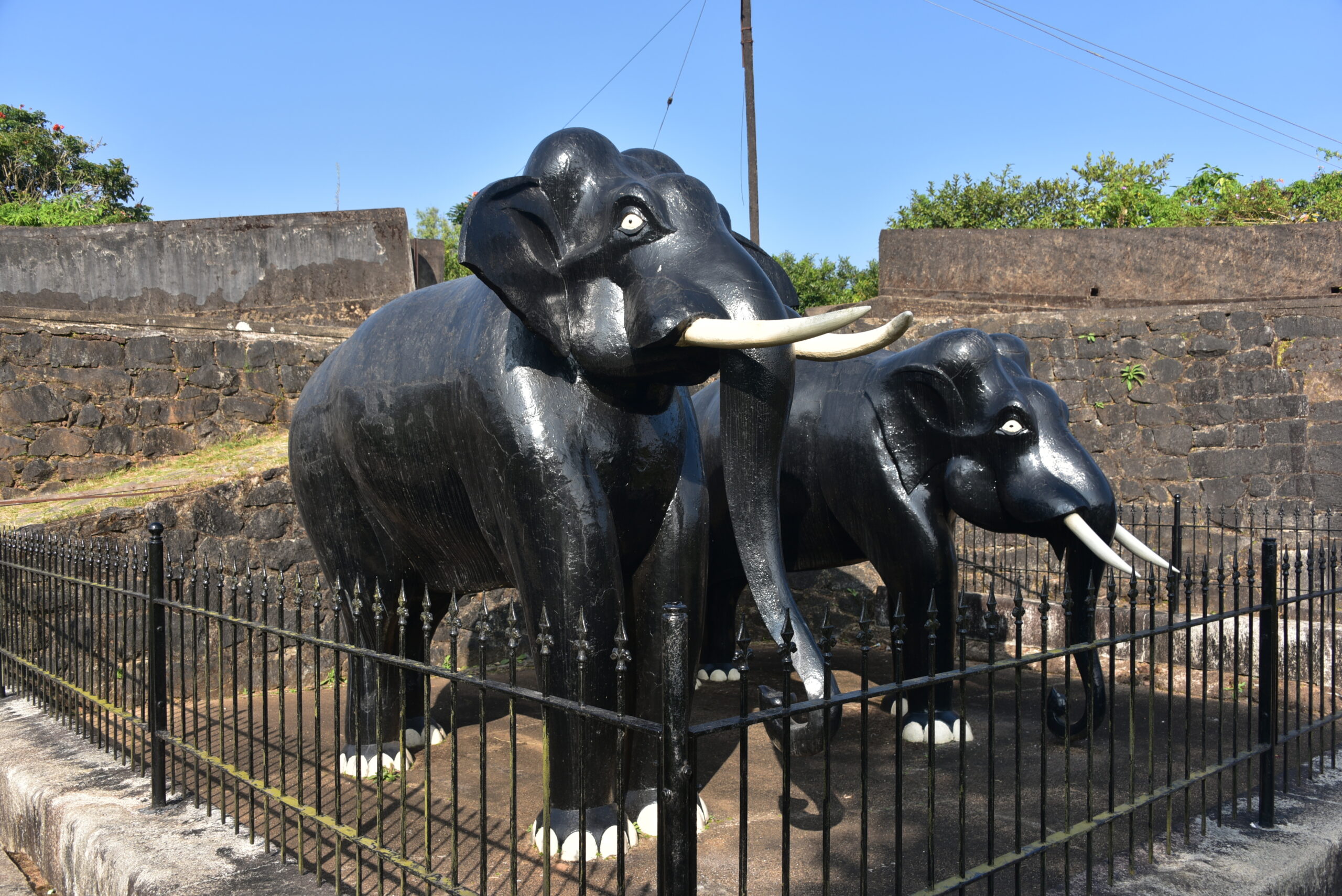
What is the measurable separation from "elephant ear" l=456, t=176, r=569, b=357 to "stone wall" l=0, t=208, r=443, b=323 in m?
6.99

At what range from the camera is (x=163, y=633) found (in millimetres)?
3842

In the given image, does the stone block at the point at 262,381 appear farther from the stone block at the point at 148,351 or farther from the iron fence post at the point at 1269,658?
the iron fence post at the point at 1269,658

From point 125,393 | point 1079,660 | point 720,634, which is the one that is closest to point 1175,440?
point 720,634

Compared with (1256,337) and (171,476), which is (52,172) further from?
(1256,337)

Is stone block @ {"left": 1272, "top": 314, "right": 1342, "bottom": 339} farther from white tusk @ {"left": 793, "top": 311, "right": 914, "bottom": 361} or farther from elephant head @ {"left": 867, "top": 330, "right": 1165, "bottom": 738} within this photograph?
white tusk @ {"left": 793, "top": 311, "right": 914, "bottom": 361}

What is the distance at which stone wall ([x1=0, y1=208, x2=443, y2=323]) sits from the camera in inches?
354

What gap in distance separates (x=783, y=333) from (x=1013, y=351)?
9.74ft

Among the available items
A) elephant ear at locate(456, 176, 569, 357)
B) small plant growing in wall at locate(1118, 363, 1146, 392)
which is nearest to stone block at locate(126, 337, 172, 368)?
elephant ear at locate(456, 176, 569, 357)

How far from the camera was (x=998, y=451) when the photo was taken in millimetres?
4707

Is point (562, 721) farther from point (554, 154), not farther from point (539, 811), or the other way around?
point (554, 154)

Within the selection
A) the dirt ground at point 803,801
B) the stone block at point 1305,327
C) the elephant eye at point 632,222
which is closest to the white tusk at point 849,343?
the elephant eye at point 632,222

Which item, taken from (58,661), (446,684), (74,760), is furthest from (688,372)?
(58,661)

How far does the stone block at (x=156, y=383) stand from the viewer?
319 inches

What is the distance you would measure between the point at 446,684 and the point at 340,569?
2017 mm
